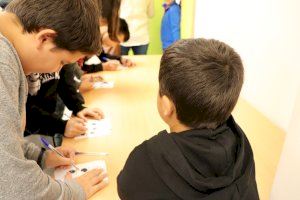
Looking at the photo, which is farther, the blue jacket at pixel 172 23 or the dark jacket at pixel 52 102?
the blue jacket at pixel 172 23

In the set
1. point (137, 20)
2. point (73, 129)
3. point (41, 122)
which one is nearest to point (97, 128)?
point (73, 129)

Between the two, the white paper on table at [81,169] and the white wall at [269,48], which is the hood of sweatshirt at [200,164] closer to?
the white paper on table at [81,169]

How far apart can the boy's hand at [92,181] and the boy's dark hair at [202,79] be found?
1.09 feet

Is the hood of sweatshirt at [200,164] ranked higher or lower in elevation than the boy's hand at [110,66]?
higher

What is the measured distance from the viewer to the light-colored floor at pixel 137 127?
974 mm

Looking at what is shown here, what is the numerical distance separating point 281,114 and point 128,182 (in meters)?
0.86

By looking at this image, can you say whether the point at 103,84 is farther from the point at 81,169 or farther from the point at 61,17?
the point at 61,17

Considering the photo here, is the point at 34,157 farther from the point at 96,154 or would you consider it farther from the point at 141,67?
the point at 141,67

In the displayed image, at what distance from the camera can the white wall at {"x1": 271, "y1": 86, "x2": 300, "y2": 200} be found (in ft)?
2.46

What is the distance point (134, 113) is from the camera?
52.6 inches

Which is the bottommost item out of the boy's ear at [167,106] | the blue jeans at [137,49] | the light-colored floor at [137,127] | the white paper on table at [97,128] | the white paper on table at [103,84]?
the blue jeans at [137,49]

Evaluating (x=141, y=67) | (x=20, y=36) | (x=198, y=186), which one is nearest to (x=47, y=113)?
(x=20, y=36)

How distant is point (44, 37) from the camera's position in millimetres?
666

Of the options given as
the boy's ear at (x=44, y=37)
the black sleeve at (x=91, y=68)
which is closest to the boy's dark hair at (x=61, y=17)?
the boy's ear at (x=44, y=37)
